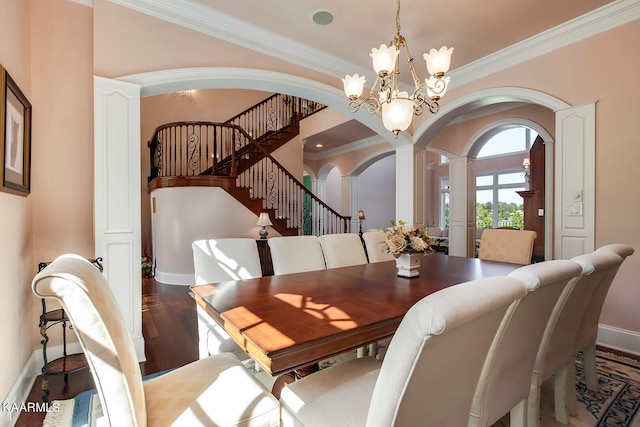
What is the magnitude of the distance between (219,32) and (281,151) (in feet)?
14.0

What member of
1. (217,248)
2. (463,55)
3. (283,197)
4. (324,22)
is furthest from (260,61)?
(283,197)

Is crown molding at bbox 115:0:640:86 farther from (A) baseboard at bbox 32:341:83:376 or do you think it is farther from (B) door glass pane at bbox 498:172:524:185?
(B) door glass pane at bbox 498:172:524:185

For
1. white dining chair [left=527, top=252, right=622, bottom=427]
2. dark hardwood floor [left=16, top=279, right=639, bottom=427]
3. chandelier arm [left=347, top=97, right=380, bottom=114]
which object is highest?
chandelier arm [left=347, top=97, right=380, bottom=114]

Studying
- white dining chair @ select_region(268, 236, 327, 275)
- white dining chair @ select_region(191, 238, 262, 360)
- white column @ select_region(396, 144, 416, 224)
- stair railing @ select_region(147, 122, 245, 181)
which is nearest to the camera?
white dining chair @ select_region(191, 238, 262, 360)

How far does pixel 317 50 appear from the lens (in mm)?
3447

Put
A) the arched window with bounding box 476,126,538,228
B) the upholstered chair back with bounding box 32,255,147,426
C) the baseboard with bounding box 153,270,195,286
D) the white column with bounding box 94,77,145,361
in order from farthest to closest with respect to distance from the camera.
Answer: the arched window with bounding box 476,126,538,228 < the baseboard with bounding box 153,270,195,286 < the white column with bounding box 94,77,145,361 < the upholstered chair back with bounding box 32,255,147,426

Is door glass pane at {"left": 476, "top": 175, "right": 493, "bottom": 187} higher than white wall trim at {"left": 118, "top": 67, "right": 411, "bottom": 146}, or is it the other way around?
white wall trim at {"left": 118, "top": 67, "right": 411, "bottom": 146}

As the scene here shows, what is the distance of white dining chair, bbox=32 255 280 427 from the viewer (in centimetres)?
85

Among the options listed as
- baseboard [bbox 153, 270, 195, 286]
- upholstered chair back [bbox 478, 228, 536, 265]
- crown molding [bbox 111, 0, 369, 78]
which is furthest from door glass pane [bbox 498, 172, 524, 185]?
baseboard [bbox 153, 270, 195, 286]

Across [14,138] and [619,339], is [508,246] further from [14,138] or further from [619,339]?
[14,138]

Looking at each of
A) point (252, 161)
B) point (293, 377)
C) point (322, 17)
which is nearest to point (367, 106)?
point (322, 17)

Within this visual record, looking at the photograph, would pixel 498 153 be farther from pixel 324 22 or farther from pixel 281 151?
pixel 324 22

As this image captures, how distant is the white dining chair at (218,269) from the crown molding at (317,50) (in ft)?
6.78

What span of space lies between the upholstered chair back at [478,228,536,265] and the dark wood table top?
2.93 feet
